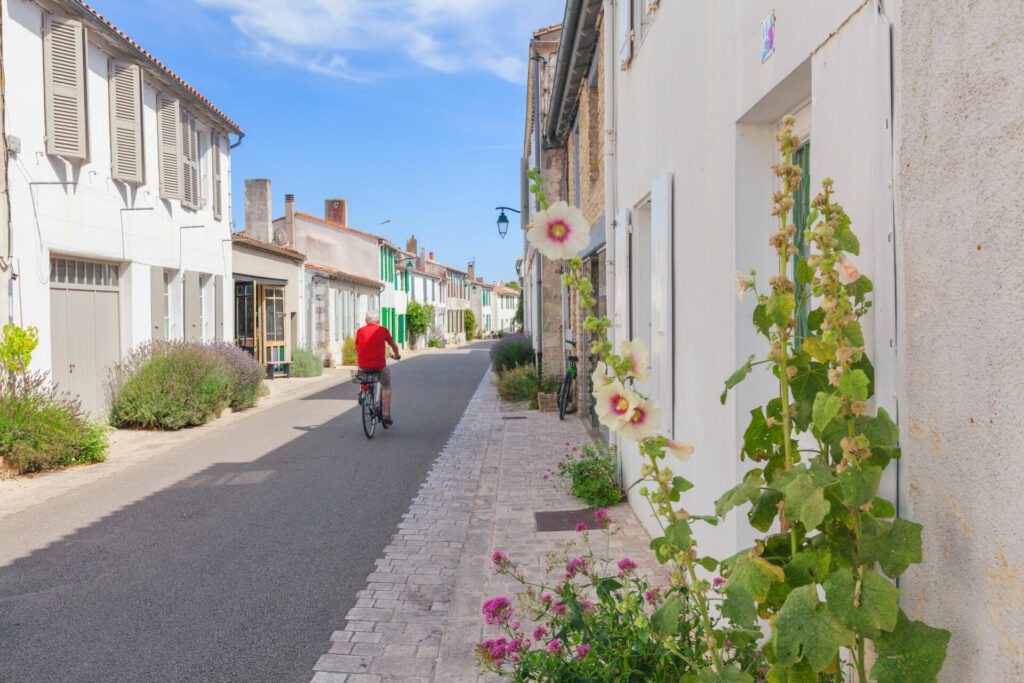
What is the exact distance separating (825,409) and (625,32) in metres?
5.76

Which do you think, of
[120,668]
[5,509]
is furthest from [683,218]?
[5,509]

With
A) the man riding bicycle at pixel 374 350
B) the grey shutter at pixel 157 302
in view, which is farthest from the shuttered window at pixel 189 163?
the man riding bicycle at pixel 374 350

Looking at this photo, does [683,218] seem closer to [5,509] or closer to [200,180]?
[5,509]

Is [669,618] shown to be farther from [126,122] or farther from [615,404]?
[126,122]

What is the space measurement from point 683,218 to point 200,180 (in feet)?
44.7

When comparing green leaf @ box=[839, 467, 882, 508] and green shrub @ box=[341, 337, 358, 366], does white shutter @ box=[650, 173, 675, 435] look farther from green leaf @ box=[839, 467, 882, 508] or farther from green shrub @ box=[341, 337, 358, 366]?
green shrub @ box=[341, 337, 358, 366]

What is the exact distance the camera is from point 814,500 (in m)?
1.68

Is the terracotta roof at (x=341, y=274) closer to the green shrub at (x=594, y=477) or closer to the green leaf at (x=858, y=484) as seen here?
the green shrub at (x=594, y=477)

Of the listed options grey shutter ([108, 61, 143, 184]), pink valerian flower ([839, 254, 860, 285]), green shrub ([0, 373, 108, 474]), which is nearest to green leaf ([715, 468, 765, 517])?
pink valerian flower ([839, 254, 860, 285])

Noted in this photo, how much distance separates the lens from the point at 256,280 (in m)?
20.8

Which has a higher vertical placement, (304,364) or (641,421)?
(641,421)

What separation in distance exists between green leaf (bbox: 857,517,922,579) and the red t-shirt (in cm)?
1008

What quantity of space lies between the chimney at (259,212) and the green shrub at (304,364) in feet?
18.0

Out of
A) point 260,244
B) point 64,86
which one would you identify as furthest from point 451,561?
point 260,244
